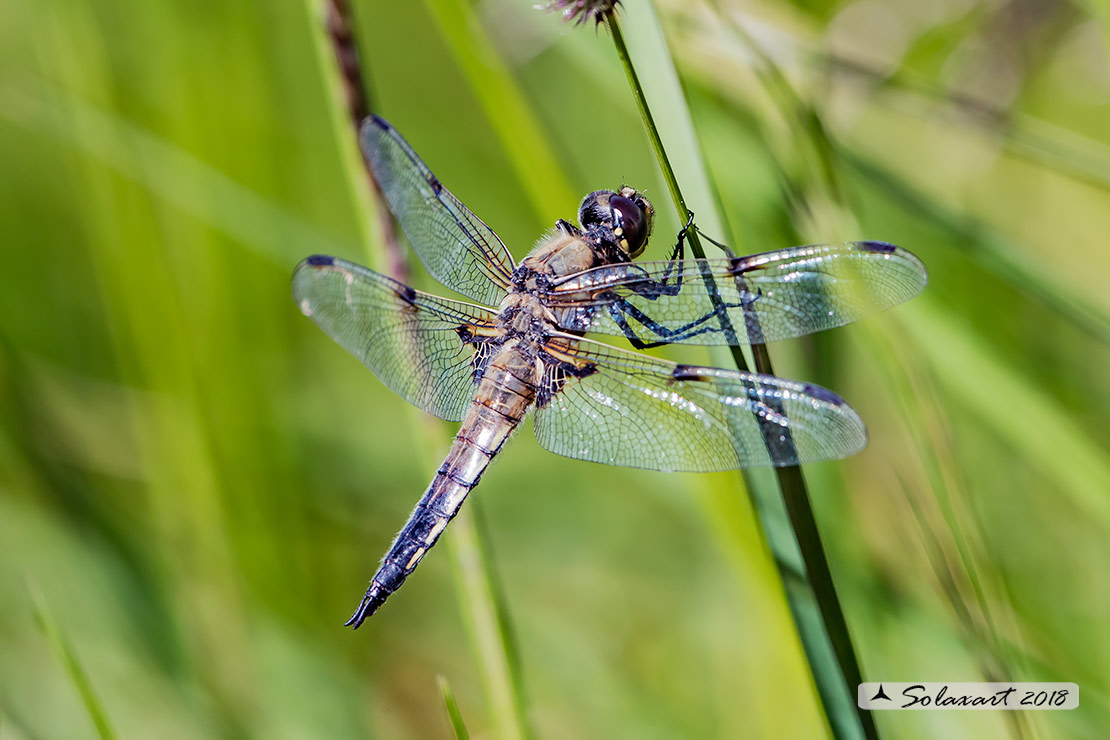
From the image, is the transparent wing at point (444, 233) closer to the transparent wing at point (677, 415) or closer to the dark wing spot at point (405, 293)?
the dark wing spot at point (405, 293)

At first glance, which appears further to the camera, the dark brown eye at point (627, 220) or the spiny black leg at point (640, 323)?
the dark brown eye at point (627, 220)

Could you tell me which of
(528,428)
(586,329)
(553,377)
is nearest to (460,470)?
(553,377)

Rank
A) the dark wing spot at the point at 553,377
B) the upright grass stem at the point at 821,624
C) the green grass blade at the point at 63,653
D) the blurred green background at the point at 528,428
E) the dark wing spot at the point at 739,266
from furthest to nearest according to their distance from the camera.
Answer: the dark wing spot at the point at 553,377
the blurred green background at the point at 528,428
the dark wing spot at the point at 739,266
the green grass blade at the point at 63,653
the upright grass stem at the point at 821,624

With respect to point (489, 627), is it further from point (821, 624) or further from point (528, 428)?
point (528, 428)

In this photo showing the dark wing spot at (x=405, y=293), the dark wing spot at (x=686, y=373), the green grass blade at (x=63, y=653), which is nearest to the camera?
the green grass blade at (x=63, y=653)

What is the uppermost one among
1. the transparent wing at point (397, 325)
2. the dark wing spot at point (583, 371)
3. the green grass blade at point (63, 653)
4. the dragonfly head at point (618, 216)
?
the dragonfly head at point (618, 216)

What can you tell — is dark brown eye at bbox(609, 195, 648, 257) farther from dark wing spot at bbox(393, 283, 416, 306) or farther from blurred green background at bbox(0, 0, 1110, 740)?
dark wing spot at bbox(393, 283, 416, 306)

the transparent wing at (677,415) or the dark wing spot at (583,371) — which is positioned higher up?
the dark wing spot at (583,371)

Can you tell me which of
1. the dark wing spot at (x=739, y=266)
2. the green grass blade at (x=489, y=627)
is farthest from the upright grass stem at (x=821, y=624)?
the green grass blade at (x=489, y=627)
